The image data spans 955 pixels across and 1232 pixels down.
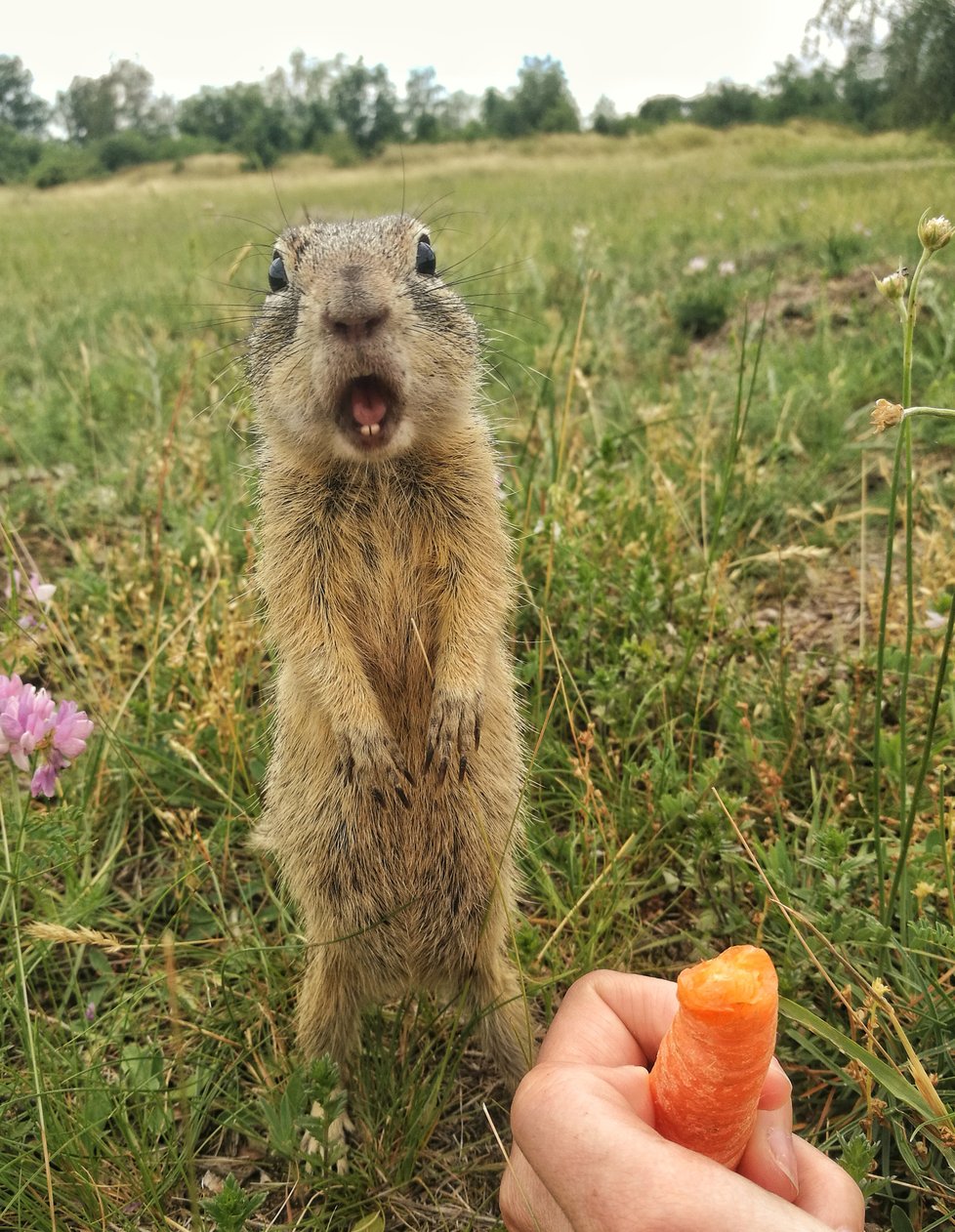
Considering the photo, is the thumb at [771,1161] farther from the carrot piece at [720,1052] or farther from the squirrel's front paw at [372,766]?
the squirrel's front paw at [372,766]

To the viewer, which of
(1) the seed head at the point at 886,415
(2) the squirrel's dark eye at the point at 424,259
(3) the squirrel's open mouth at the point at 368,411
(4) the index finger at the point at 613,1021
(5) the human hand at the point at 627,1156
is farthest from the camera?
(2) the squirrel's dark eye at the point at 424,259

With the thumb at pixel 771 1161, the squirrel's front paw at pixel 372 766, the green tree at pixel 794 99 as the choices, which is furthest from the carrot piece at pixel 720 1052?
the green tree at pixel 794 99

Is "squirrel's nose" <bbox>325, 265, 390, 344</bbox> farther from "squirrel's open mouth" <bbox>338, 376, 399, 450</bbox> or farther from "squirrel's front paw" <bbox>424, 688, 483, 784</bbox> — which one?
"squirrel's front paw" <bbox>424, 688, 483, 784</bbox>

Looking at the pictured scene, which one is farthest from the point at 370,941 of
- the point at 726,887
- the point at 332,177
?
the point at 332,177

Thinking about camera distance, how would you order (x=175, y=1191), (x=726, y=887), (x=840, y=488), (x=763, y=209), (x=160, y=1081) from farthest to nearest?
(x=763, y=209) → (x=840, y=488) → (x=726, y=887) → (x=160, y=1081) → (x=175, y=1191)

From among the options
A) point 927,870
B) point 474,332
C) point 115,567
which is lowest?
point 927,870

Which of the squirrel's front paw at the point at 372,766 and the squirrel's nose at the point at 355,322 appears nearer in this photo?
the squirrel's nose at the point at 355,322

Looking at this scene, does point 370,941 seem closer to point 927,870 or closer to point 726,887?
point 726,887

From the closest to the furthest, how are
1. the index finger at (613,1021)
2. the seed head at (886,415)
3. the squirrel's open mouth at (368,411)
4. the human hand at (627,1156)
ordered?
1. the human hand at (627,1156)
2. the seed head at (886,415)
3. the index finger at (613,1021)
4. the squirrel's open mouth at (368,411)
